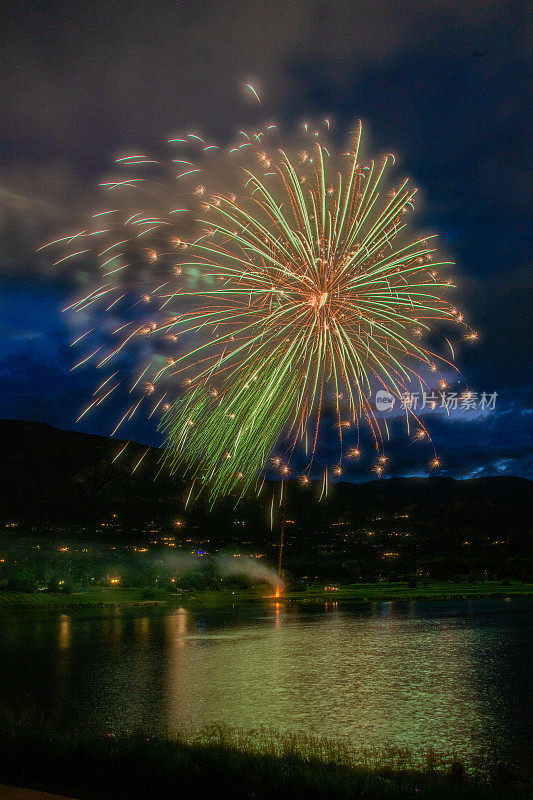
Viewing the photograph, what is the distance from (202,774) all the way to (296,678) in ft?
61.9

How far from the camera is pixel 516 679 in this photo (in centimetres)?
2658

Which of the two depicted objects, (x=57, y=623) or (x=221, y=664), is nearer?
(x=221, y=664)

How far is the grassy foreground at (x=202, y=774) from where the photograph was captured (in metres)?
9.10

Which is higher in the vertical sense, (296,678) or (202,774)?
(202,774)

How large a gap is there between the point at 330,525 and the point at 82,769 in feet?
521

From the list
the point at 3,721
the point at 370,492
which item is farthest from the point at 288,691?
the point at 370,492

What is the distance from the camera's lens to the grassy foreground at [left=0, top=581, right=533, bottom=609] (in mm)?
79375

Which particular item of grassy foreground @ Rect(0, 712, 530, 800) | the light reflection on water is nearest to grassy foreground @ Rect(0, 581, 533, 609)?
the light reflection on water

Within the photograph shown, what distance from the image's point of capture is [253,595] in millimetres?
110688

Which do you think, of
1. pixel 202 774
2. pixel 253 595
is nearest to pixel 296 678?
pixel 202 774

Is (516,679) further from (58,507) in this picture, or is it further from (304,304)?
(58,507)

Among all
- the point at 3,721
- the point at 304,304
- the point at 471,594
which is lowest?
the point at 471,594

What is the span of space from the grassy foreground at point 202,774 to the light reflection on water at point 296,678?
5949 millimetres

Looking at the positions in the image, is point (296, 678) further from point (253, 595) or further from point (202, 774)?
point (253, 595)
